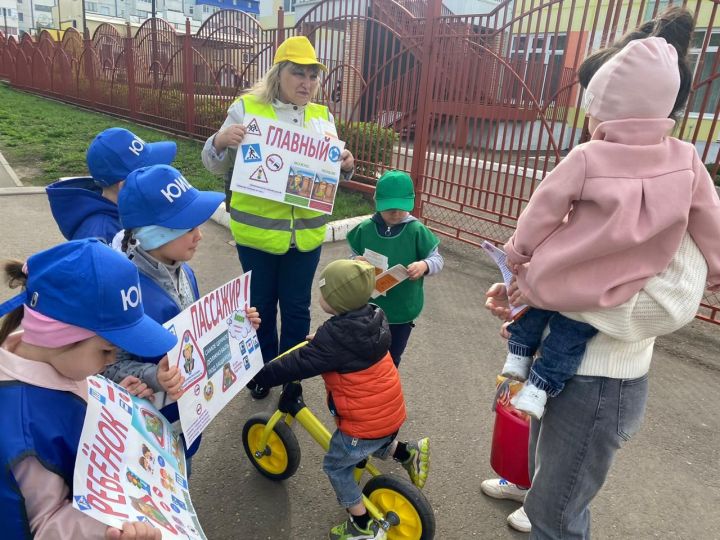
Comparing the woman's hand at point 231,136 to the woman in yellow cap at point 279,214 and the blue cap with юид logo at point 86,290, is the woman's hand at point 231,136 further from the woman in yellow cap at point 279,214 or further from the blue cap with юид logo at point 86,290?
the blue cap with юид logo at point 86,290

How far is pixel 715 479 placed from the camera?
2.91 meters

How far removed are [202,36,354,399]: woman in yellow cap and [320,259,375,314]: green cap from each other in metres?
0.97

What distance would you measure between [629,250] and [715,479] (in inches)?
90.5

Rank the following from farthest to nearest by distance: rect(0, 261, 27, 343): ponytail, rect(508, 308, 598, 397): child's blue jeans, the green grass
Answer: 1. the green grass
2. rect(508, 308, 598, 397): child's blue jeans
3. rect(0, 261, 27, 343): ponytail

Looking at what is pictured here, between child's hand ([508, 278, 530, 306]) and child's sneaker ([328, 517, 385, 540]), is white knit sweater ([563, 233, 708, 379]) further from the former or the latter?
child's sneaker ([328, 517, 385, 540])

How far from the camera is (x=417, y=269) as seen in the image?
280 centimetres

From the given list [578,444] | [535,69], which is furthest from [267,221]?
[535,69]

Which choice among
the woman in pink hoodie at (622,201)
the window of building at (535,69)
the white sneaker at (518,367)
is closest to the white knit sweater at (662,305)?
the woman in pink hoodie at (622,201)

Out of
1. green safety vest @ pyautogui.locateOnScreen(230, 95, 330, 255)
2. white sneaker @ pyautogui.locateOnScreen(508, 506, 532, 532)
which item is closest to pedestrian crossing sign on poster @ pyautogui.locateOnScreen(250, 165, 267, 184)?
green safety vest @ pyautogui.locateOnScreen(230, 95, 330, 255)

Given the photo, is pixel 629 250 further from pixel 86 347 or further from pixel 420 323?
pixel 420 323

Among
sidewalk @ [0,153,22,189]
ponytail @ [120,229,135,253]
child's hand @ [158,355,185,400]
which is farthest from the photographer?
sidewalk @ [0,153,22,189]

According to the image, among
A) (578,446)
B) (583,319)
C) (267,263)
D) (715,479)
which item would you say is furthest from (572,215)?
(715,479)

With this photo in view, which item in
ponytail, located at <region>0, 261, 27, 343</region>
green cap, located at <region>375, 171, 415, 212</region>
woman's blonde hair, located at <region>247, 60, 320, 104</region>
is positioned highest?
woman's blonde hair, located at <region>247, 60, 320, 104</region>

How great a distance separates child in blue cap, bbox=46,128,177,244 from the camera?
246 centimetres
